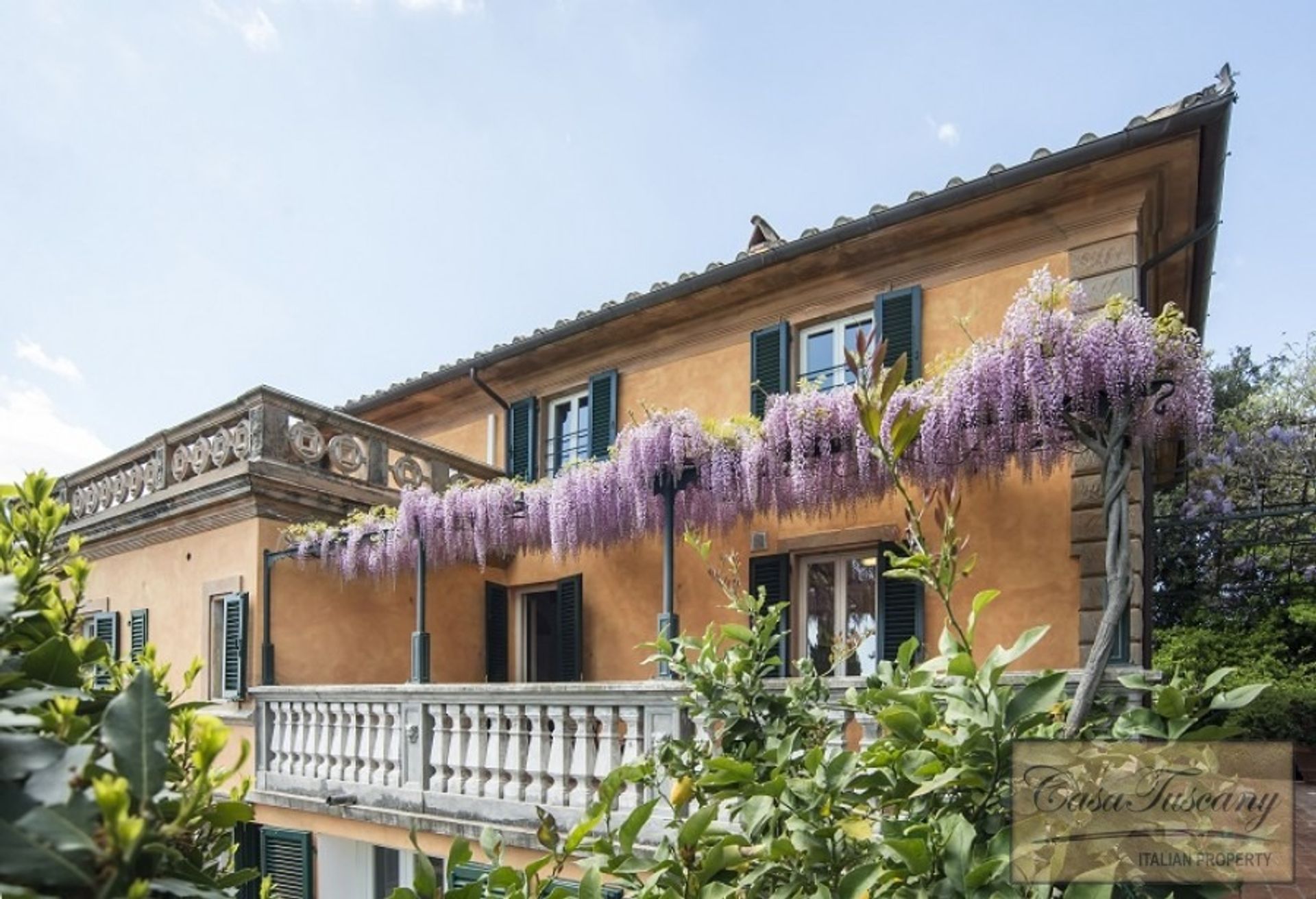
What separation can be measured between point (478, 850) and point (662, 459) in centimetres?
341

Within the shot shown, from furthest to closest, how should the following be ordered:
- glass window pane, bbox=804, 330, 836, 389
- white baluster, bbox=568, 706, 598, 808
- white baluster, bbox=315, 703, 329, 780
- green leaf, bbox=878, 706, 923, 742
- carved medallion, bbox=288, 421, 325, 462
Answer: carved medallion, bbox=288, 421, 325, 462, glass window pane, bbox=804, 330, 836, 389, white baluster, bbox=315, 703, 329, 780, white baluster, bbox=568, 706, 598, 808, green leaf, bbox=878, 706, 923, 742

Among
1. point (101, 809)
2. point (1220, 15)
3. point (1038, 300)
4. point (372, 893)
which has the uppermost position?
point (1220, 15)

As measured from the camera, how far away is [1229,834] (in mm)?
1239

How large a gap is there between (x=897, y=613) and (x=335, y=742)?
522 centimetres

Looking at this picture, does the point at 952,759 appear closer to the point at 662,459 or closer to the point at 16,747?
the point at 16,747

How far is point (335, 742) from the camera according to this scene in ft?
24.3

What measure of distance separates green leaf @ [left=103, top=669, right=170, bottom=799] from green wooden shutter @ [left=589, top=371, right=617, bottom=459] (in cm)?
911

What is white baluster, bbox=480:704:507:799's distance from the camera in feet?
19.9

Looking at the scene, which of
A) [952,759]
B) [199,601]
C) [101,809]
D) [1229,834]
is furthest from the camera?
[199,601]

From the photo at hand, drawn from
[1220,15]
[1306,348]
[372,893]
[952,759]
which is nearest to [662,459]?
[372,893]

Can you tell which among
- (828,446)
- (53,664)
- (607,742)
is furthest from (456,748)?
(53,664)

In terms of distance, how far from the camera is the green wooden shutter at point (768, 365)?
8617 mm

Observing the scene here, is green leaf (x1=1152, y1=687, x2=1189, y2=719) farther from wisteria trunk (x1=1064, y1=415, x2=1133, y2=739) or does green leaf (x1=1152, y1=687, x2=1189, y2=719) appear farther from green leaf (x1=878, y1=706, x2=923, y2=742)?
green leaf (x1=878, y1=706, x2=923, y2=742)

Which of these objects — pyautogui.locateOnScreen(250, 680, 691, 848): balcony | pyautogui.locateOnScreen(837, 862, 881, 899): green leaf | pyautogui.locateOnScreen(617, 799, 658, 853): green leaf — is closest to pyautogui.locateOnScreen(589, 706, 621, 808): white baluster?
pyautogui.locateOnScreen(250, 680, 691, 848): balcony
